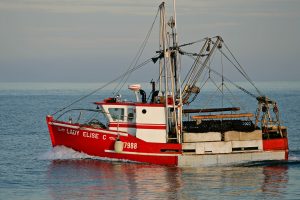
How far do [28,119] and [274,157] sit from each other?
49799mm

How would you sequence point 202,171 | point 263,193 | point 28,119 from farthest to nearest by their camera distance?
point 28,119
point 202,171
point 263,193

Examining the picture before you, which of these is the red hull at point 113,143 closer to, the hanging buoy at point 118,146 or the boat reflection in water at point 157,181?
the hanging buoy at point 118,146

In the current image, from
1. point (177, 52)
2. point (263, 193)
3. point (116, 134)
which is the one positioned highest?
point (177, 52)

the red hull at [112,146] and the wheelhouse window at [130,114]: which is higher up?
the wheelhouse window at [130,114]

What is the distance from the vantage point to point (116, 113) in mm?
43938

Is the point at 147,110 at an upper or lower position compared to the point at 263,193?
upper

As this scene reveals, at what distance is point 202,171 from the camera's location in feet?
137

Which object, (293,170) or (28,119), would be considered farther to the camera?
(28,119)

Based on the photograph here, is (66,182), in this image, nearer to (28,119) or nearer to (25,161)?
(25,161)

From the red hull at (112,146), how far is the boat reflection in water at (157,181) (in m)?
0.57

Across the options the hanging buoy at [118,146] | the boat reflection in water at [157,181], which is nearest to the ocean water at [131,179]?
the boat reflection in water at [157,181]

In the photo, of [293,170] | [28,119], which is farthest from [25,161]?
[28,119]

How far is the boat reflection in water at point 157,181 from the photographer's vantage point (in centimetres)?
3534

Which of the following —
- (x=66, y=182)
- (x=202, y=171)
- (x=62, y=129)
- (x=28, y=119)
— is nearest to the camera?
(x=66, y=182)
